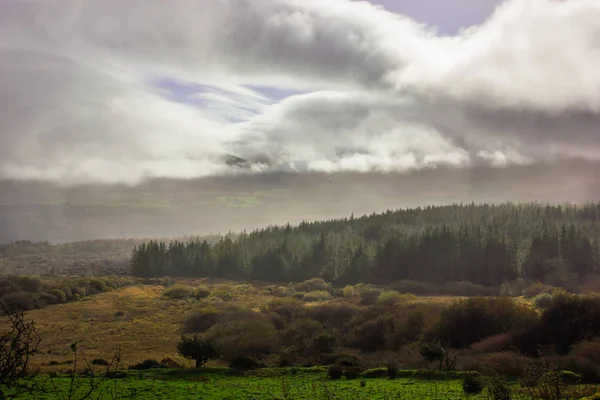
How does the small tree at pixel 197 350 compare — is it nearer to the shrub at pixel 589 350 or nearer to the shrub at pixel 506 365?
the shrub at pixel 506 365

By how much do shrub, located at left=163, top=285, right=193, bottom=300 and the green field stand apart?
240ft

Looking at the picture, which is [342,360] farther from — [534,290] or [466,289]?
[466,289]

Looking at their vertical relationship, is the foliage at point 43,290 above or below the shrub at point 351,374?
below

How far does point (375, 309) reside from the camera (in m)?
62.5

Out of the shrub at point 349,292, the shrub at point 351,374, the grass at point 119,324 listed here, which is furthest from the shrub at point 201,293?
the shrub at point 351,374

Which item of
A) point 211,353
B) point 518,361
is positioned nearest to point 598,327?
point 518,361

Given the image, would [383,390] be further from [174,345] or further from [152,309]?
[152,309]

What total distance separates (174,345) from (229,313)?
14203 mm

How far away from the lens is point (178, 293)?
103 meters

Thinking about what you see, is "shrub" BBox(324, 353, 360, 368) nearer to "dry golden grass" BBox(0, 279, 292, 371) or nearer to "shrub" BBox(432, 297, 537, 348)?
"shrub" BBox(432, 297, 537, 348)

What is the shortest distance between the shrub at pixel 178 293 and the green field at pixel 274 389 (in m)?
73.2

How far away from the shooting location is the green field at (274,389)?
21797 mm

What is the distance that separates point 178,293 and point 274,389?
273 feet

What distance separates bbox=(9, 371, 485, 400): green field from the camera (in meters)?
21.8
